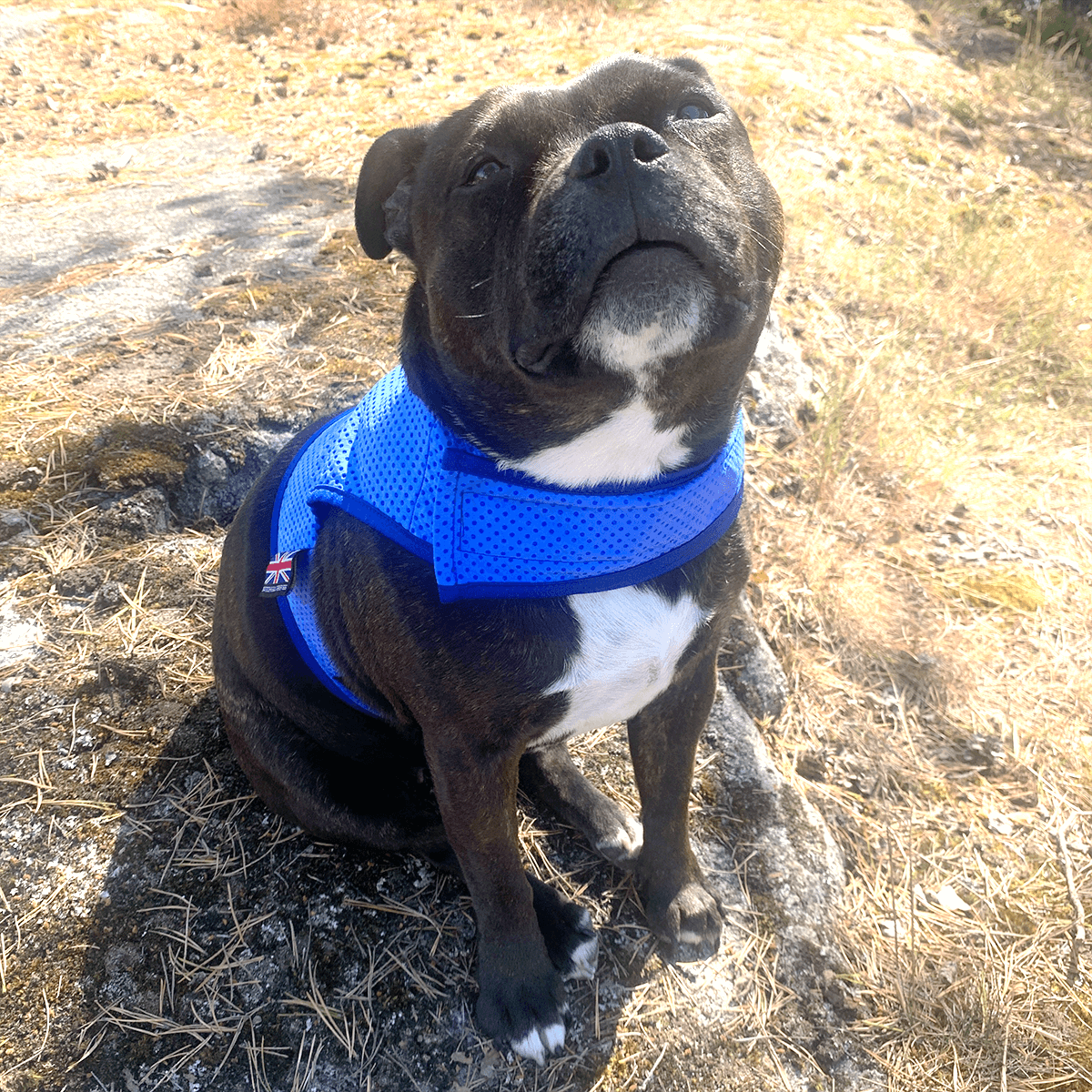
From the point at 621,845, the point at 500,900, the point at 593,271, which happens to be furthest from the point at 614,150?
the point at 621,845

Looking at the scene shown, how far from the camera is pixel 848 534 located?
4.06 meters

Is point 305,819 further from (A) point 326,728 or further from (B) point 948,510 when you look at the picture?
(B) point 948,510

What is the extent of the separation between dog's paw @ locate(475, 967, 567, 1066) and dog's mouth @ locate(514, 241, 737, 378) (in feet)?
5.46

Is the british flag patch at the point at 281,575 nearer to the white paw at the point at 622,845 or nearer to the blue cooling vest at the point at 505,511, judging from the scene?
the blue cooling vest at the point at 505,511

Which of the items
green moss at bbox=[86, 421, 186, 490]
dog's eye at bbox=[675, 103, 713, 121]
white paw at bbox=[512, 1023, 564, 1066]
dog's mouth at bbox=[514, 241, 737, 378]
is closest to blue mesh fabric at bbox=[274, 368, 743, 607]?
dog's mouth at bbox=[514, 241, 737, 378]

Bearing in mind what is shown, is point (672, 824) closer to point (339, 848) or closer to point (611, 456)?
point (339, 848)

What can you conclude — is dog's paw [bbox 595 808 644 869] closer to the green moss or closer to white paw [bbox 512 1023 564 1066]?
white paw [bbox 512 1023 564 1066]

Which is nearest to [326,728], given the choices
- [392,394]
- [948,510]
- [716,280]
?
[392,394]

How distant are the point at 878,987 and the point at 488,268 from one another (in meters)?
2.39

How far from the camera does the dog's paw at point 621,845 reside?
8.14ft

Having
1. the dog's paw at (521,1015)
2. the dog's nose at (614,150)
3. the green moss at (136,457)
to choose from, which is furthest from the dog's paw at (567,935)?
the green moss at (136,457)

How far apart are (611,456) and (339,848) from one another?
4.79 ft

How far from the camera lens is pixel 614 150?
1.48m

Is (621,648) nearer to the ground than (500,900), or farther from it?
farther from it
